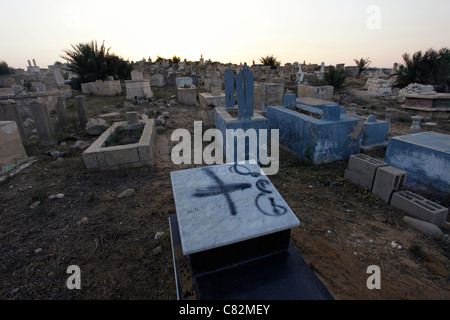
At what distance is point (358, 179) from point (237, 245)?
9.90 ft

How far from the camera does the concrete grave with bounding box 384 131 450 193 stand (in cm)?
343

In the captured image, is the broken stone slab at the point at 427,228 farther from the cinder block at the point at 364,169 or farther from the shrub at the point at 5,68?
the shrub at the point at 5,68

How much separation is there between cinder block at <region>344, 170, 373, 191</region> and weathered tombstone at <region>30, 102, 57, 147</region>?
22.4 ft

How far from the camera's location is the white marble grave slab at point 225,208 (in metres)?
1.57

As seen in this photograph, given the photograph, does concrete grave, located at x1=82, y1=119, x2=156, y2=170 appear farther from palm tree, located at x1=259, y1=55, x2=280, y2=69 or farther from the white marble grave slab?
palm tree, located at x1=259, y1=55, x2=280, y2=69

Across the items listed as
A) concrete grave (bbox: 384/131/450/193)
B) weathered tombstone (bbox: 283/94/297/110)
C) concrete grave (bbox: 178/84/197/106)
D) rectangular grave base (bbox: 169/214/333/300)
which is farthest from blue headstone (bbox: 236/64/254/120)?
concrete grave (bbox: 178/84/197/106)

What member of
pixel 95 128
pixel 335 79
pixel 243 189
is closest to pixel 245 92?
pixel 243 189

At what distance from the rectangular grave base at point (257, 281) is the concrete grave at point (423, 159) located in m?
3.13

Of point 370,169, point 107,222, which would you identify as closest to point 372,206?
point 370,169

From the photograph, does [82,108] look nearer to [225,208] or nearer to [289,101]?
[289,101]

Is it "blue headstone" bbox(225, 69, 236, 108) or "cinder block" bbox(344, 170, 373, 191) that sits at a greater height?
"blue headstone" bbox(225, 69, 236, 108)

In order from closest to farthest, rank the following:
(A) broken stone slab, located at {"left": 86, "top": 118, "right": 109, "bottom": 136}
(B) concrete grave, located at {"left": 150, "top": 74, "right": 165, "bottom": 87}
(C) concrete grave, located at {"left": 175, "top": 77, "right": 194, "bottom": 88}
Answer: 1. (A) broken stone slab, located at {"left": 86, "top": 118, "right": 109, "bottom": 136}
2. (C) concrete grave, located at {"left": 175, "top": 77, "right": 194, "bottom": 88}
3. (B) concrete grave, located at {"left": 150, "top": 74, "right": 165, "bottom": 87}

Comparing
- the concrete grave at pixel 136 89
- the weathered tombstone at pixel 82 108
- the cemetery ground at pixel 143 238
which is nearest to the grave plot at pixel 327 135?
the cemetery ground at pixel 143 238

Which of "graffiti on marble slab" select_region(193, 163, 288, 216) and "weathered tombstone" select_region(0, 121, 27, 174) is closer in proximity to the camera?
"graffiti on marble slab" select_region(193, 163, 288, 216)
